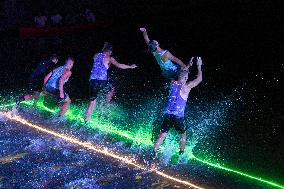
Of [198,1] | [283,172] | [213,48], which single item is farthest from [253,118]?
[198,1]

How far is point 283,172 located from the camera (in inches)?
301

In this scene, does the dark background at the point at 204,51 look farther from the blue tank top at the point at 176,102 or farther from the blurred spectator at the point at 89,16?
the blue tank top at the point at 176,102

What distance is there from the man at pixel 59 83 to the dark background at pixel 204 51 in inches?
83.7

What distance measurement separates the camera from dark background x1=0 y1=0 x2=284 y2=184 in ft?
31.0

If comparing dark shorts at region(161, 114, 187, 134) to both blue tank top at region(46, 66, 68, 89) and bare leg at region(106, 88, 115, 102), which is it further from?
blue tank top at region(46, 66, 68, 89)

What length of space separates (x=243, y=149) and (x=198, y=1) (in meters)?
10.3

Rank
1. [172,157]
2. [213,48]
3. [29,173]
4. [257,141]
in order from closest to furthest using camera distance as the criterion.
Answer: [29,173]
[172,157]
[257,141]
[213,48]

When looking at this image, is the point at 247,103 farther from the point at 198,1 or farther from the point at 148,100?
the point at 198,1

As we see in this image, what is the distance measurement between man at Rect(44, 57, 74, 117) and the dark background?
2.13 meters

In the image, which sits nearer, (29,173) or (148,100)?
(29,173)

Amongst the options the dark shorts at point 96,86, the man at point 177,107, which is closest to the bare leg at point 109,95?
the dark shorts at point 96,86

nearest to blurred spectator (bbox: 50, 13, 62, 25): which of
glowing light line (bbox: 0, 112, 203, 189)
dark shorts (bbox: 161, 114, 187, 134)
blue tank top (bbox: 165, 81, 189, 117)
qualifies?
glowing light line (bbox: 0, 112, 203, 189)

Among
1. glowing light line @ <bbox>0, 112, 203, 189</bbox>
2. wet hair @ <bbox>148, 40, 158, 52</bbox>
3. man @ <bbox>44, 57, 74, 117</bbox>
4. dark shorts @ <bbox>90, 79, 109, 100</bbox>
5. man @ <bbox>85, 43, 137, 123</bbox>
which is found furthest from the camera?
man @ <bbox>44, 57, 74, 117</bbox>

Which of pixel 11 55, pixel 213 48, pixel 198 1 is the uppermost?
pixel 198 1
